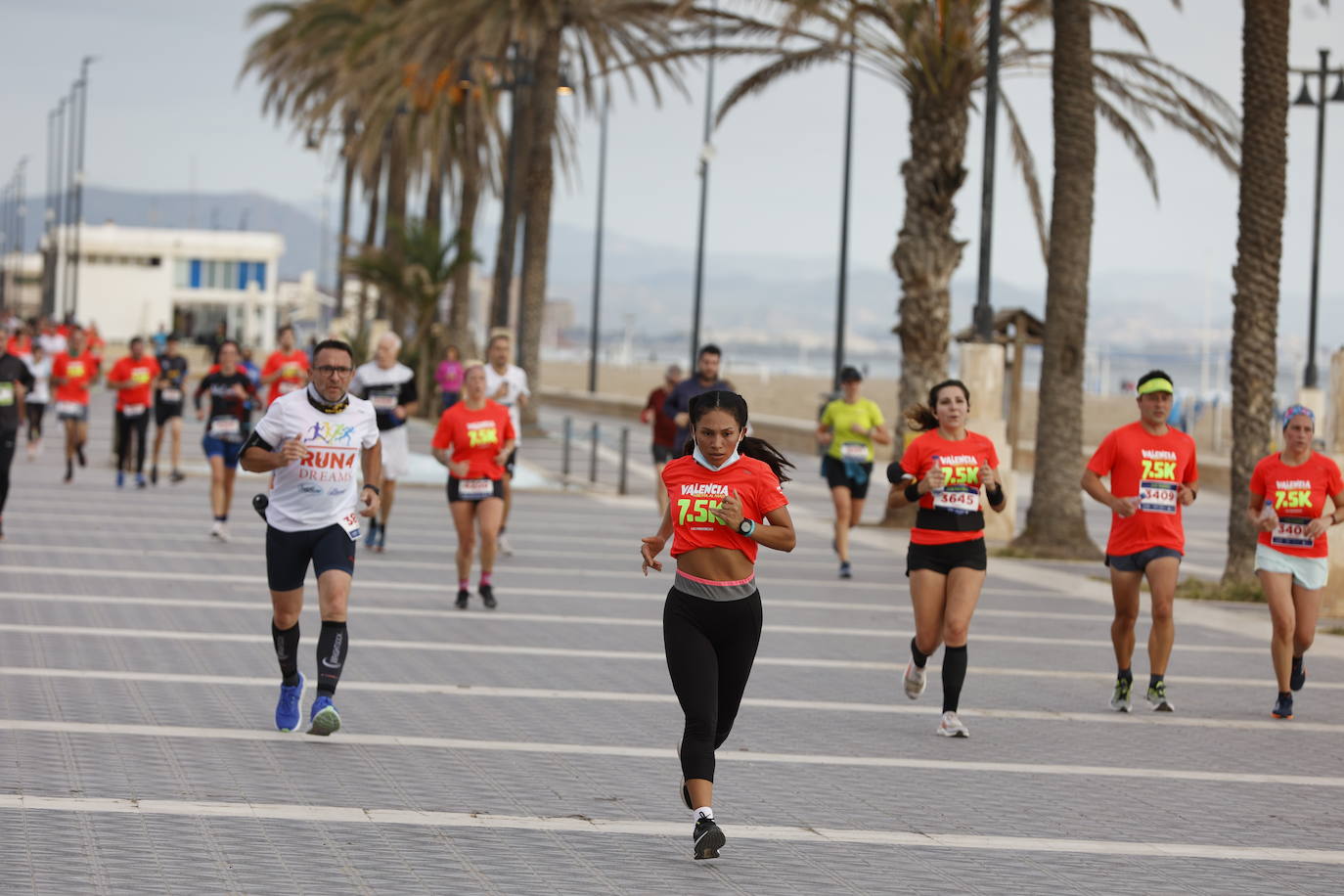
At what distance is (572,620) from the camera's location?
42.9 feet

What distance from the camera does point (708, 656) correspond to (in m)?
6.75

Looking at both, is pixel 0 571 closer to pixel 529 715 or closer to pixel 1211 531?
pixel 529 715

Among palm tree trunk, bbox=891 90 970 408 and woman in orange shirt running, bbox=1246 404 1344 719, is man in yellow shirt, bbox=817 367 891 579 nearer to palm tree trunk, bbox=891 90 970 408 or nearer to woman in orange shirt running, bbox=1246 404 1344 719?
palm tree trunk, bbox=891 90 970 408

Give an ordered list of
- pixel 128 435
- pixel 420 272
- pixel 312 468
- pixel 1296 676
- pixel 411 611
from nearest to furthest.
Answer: pixel 312 468 → pixel 1296 676 → pixel 411 611 → pixel 128 435 → pixel 420 272

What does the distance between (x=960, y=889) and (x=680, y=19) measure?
708 inches

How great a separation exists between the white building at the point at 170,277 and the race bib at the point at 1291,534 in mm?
123928

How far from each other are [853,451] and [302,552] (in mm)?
8653

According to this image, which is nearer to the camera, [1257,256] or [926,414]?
[926,414]

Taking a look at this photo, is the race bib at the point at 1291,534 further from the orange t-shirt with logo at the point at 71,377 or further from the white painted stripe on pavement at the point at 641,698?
the orange t-shirt with logo at the point at 71,377

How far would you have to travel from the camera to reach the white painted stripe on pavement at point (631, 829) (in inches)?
269

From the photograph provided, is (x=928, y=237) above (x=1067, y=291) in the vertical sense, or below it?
above

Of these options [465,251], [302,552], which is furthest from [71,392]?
[465,251]

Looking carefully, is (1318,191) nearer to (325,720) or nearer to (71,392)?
(71,392)

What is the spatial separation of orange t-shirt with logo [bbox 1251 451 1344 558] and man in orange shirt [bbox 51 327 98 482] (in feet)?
54.2
